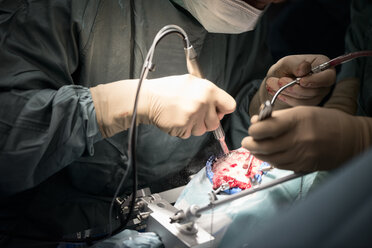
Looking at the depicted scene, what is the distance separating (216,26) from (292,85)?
20.8 inches

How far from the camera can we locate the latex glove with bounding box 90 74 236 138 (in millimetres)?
1557

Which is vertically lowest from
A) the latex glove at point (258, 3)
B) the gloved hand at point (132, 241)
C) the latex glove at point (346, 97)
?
the gloved hand at point (132, 241)

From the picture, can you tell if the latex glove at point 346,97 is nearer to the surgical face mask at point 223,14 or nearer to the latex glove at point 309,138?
the latex glove at point 309,138

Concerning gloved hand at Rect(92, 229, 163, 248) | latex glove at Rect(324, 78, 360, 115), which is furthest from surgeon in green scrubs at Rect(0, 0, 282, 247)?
latex glove at Rect(324, 78, 360, 115)

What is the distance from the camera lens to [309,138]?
1.33 m

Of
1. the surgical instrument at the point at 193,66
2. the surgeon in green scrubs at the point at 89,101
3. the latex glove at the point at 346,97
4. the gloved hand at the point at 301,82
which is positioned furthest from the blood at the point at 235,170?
the latex glove at the point at 346,97

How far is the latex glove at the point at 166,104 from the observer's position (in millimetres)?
1557

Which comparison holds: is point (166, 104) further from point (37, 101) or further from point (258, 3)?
point (258, 3)

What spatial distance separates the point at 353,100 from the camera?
1.80 meters

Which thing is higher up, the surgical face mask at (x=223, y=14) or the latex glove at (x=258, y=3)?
the latex glove at (x=258, y=3)

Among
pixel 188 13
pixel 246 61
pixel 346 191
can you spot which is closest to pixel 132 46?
pixel 188 13

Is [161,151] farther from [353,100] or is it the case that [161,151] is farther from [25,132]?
[353,100]

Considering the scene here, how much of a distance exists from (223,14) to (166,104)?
0.57 metres

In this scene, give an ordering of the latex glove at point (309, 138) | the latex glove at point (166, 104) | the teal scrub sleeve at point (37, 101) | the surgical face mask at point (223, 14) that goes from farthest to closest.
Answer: the surgical face mask at point (223, 14) < the latex glove at point (166, 104) < the teal scrub sleeve at point (37, 101) < the latex glove at point (309, 138)
